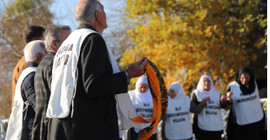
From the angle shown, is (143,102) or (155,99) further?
(143,102)

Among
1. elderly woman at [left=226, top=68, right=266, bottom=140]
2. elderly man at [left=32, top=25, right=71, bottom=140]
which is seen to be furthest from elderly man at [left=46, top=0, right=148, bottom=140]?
elderly woman at [left=226, top=68, right=266, bottom=140]

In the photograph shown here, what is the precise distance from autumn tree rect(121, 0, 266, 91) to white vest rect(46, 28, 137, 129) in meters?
7.72

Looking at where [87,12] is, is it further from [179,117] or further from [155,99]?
[179,117]

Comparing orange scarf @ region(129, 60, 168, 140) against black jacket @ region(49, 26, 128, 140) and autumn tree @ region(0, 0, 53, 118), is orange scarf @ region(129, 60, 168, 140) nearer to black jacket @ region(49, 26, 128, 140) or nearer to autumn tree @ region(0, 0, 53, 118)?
black jacket @ region(49, 26, 128, 140)

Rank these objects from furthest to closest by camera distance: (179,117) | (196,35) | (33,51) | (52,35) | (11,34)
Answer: (11,34), (196,35), (179,117), (33,51), (52,35)

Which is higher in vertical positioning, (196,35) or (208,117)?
(196,35)

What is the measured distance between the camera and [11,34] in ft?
65.0

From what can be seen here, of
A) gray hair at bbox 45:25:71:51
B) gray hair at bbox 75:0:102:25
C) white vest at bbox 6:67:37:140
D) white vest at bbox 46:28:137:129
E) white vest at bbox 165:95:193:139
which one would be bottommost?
white vest at bbox 165:95:193:139

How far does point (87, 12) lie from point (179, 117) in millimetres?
4888

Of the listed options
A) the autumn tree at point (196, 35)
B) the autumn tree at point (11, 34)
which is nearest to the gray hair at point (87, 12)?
the autumn tree at point (196, 35)

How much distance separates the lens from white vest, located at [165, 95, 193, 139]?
24.6 feet

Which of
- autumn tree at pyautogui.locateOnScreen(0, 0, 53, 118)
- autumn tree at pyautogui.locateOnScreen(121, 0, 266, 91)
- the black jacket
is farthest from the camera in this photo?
autumn tree at pyautogui.locateOnScreen(0, 0, 53, 118)

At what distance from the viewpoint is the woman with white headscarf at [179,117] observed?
295 inches

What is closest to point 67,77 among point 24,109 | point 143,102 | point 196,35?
point 24,109
